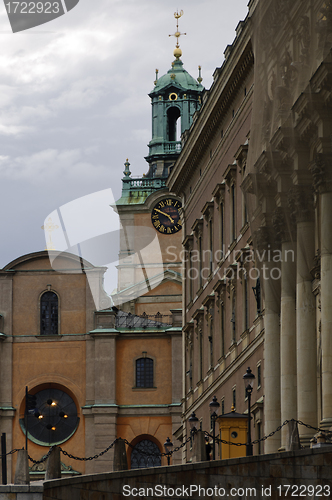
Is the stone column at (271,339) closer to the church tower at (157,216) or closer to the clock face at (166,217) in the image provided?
the church tower at (157,216)

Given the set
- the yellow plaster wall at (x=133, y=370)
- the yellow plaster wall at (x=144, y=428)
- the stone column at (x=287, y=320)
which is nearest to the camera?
the stone column at (x=287, y=320)

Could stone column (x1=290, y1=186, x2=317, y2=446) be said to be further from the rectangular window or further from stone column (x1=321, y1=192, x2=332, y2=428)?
the rectangular window

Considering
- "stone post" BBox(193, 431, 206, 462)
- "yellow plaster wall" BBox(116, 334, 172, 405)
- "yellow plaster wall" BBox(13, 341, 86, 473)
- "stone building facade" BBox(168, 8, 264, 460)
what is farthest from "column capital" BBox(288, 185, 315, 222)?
"yellow plaster wall" BBox(13, 341, 86, 473)

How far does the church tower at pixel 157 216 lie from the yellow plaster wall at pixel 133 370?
6972 millimetres

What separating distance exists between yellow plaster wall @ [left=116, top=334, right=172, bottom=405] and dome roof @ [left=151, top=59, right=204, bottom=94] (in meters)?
30.3

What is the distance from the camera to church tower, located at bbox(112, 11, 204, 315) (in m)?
91.2

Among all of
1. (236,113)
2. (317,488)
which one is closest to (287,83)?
(236,113)

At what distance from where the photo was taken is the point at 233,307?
171 ft

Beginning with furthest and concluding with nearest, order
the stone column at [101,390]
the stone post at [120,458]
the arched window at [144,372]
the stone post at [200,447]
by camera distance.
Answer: the arched window at [144,372]
the stone column at [101,390]
the stone post at [200,447]
the stone post at [120,458]

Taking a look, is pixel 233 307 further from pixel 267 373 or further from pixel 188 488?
pixel 188 488

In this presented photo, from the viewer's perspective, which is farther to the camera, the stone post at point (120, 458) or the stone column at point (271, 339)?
the stone column at point (271, 339)

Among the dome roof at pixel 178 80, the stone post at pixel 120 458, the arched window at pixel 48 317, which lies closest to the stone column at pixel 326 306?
the stone post at pixel 120 458

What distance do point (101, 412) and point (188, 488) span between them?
171 feet

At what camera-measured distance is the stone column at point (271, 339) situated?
4147cm
